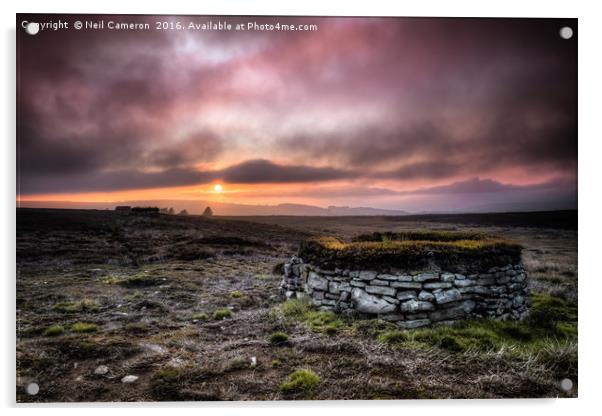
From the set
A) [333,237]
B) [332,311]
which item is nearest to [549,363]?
[332,311]

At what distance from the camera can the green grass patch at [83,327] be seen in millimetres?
5574

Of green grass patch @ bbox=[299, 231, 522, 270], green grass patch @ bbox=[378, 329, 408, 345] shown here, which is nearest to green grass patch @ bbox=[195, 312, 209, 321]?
green grass patch @ bbox=[299, 231, 522, 270]

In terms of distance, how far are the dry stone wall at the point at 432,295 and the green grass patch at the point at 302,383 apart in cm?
150

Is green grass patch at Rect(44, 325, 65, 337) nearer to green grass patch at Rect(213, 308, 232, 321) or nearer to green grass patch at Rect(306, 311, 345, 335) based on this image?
green grass patch at Rect(213, 308, 232, 321)

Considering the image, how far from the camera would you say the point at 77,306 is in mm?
6391

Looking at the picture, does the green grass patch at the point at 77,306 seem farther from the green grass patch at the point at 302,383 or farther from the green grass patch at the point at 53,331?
the green grass patch at the point at 302,383

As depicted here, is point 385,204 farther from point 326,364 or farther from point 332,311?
point 326,364

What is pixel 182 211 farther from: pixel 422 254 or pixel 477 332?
pixel 477 332

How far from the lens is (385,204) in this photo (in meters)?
6.98

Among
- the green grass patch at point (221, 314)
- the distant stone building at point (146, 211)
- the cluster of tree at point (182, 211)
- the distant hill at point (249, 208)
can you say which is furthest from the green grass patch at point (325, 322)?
the distant stone building at point (146, 211)

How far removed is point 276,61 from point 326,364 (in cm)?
518

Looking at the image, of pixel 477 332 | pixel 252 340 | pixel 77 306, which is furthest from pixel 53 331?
pixel 477 332

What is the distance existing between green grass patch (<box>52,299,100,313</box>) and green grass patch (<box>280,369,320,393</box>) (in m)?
4.22

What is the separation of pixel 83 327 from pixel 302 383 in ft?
13.1
